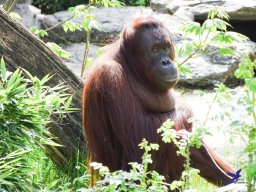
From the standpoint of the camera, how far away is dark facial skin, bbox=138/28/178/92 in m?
3.66

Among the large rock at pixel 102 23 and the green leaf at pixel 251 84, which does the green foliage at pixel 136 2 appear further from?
the green leaf at pixel 251 84

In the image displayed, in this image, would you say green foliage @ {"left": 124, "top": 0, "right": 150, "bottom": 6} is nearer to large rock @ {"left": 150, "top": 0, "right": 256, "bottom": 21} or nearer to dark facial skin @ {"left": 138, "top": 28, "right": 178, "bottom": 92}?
large rock @ {"left": 150, "top": 0, "right": 256, "bottom": 21}

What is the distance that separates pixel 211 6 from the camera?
8344 mm

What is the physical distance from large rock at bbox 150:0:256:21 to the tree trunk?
439 centimetres

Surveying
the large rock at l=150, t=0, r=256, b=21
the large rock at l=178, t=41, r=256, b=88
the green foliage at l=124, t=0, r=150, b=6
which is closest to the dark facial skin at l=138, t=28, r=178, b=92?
the large rock at l=178, t=41, r=256, b=88

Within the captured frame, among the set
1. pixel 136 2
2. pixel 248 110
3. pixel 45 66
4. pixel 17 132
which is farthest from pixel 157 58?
pixel 136 2

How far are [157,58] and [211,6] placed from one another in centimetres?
480

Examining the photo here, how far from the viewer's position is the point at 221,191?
2.84 m

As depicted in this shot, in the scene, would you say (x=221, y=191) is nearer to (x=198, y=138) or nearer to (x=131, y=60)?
(x=198, y=138)

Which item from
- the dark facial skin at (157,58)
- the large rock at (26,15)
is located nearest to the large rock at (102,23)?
the large rock at (26,15)

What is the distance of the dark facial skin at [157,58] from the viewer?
3.66m

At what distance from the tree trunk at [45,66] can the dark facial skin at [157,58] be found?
2.17ft

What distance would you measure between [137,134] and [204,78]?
3759mm

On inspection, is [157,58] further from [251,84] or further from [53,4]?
[53,4]
